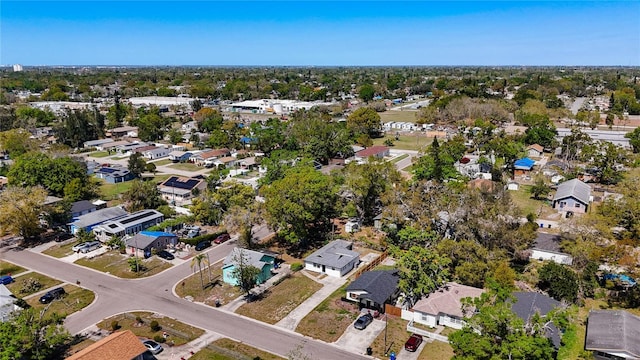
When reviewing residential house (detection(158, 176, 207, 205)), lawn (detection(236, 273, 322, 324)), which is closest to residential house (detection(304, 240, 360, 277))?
lawn (detection(236, 273, 322, 324))

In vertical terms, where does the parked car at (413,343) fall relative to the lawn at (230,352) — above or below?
above

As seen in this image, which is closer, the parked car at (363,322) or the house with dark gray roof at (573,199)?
the parked car at (363,322)

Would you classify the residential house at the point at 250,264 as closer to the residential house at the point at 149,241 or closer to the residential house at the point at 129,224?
the residential house at the point at 149,241

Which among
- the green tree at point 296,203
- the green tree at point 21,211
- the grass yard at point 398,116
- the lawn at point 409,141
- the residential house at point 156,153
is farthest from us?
the grass yard at point 398,116

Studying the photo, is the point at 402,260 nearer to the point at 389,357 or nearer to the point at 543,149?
the point at 389,357

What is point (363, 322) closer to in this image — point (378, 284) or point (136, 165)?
point (378, 284)

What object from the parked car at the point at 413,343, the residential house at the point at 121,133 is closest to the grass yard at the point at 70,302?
the parked car at the point at 413,343

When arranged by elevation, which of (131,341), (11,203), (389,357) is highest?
(11,203)

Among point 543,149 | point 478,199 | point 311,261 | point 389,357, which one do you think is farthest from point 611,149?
point 389,357

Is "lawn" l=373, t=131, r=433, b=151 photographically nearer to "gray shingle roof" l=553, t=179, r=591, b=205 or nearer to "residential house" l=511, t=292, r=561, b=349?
"gray shingle roof" l=553, t=179, r=591, b=205
